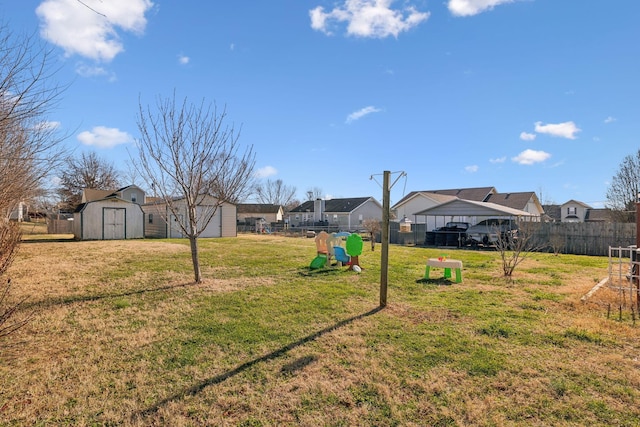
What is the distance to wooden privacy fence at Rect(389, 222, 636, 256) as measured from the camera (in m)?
16.8

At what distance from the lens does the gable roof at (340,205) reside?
45062 mm

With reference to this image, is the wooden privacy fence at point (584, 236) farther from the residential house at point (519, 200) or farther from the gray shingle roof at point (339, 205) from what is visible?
the gray shingle roof at point (339, 205)

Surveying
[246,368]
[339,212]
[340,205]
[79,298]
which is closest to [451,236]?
[79,298]

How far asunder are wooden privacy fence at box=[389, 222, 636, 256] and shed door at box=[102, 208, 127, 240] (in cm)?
2484

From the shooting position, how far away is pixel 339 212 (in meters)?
45.2

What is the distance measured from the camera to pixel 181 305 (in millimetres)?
6254

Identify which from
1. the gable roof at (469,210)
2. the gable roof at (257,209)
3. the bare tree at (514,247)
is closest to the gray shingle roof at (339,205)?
the gable roof at (257,209)

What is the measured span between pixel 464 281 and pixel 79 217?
23.4 m

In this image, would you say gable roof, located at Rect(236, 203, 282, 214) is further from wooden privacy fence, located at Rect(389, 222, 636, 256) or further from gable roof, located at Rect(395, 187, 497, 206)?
wooden privacy fence, located at Rect(389, 222, 636, 256)

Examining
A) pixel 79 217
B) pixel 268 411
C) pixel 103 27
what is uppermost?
pixel 103 27

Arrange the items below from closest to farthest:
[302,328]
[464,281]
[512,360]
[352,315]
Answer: [512,360], [302,328], [352,315], [464,281]

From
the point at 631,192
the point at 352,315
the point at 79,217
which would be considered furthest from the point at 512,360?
the point at 631,192

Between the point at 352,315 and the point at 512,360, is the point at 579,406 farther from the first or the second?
the point at 352,315

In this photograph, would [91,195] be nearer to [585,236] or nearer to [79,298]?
[79,298]
